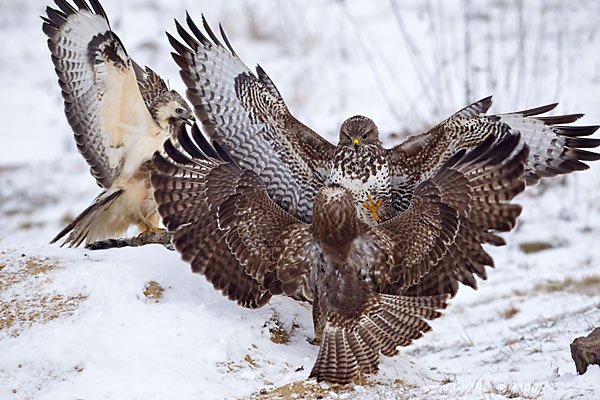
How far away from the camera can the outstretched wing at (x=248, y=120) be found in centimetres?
505

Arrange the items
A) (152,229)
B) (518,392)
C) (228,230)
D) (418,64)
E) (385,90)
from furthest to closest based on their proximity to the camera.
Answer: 1. (385,90)
2. (418,64)
3. (152,229)
4. (228,230)
5. (518,392)

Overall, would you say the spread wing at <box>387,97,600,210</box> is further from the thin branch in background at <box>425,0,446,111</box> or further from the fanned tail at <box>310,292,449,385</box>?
the thin branch in background at <box>425,0,446,111</box>

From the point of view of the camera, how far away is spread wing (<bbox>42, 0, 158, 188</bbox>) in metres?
5.34

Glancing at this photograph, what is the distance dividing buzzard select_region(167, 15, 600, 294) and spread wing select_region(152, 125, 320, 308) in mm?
833

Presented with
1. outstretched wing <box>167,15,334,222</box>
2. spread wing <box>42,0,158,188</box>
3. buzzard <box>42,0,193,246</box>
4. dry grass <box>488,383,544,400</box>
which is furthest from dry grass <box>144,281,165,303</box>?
dry grass <box>488,383,544,400</box>

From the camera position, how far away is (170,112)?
5996mm

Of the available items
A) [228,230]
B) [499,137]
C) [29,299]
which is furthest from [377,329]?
[29,299]

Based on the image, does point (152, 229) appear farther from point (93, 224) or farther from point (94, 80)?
point (94, 80)

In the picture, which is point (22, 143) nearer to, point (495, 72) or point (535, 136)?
point (495, 72)

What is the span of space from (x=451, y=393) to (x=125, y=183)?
364 cm

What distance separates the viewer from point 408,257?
4.00 metres

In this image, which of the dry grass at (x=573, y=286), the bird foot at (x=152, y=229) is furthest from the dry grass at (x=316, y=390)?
the dry grass at (x=573, y=286)

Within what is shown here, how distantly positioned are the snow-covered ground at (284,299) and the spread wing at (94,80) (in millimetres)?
1170

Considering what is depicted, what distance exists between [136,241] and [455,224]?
2794mm
